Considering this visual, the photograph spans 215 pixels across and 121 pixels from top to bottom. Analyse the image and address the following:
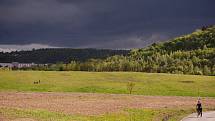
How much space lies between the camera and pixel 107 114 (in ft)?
187

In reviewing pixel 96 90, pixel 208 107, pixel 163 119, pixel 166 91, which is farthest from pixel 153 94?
pixel 163 119

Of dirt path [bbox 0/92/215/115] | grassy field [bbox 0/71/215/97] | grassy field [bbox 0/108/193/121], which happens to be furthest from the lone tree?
grassy field [bbox 0/108/193/121]

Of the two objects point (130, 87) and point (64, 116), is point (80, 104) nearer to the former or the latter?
point (64, 116)

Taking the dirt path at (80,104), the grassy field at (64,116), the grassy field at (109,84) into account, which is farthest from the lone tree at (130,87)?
the grassy field at (64,116)

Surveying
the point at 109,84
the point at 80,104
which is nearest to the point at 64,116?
the point at 80,104

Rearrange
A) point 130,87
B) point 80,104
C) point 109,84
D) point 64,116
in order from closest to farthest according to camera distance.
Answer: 1. point 64,116
2. point 80,104
3. point 130,87
4. point 109,84

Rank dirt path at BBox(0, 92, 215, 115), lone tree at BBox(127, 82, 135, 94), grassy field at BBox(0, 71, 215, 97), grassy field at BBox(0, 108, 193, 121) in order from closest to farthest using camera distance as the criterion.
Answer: grassy field at BBox(0, 108, 193, 121) → dirt path at BBox(0, 92, 215, 115) → grassy field at BBox(0, 71, 215, 97) → lone tree at BBox(127, 82, 135, 94)

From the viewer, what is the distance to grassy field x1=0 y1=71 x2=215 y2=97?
114 metres

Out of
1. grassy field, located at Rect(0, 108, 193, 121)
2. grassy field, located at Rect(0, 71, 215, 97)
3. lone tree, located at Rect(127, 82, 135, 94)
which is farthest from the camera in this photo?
lone tree, located at Rect(127, 82, 135, 94)

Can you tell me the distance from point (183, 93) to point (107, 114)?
59209 millimetres

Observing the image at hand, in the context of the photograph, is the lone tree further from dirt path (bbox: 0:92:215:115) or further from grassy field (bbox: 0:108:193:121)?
grassy field (bbox: 0:108:193:121)

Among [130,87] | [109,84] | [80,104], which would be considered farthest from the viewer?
[109,84]

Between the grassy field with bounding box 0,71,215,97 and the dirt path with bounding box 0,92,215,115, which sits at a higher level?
the grassy field with bounding box 0,71,215,97

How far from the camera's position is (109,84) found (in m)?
124
